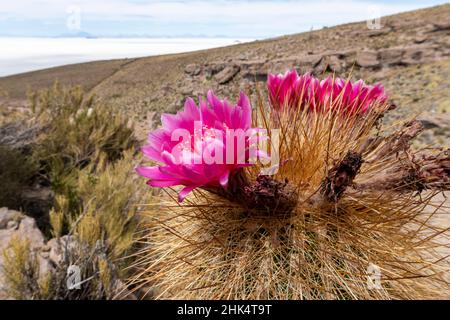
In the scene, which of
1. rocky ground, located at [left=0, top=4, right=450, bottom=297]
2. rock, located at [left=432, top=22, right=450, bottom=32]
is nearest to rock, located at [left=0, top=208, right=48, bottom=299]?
rocky ground, located at [left=0, top=4, right=450, bottom=297]

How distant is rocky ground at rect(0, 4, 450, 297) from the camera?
16.4ft

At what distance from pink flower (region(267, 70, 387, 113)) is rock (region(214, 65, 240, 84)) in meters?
19.2

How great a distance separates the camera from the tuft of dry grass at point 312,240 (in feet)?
3.20

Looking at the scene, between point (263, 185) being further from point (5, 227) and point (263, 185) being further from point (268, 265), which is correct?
point (5, 227)

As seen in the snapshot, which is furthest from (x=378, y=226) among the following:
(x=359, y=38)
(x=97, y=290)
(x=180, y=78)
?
(x=180, y=78)

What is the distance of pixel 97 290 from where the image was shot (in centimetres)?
264

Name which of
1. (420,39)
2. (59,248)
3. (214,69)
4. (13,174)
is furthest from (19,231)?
(214,69)

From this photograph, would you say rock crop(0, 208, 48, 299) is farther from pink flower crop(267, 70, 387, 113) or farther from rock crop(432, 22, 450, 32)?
rock crop(432, 22, 450, 32)

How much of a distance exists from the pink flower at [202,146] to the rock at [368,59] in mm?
16542

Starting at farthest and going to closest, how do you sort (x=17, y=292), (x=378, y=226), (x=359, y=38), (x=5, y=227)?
(x=359, y=38) < (x=5, y=227) < (x=17, y=292) < (x=378, y=226)

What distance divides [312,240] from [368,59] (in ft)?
56.1

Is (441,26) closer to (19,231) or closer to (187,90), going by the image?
(187,90)

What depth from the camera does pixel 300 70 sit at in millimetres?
17844
